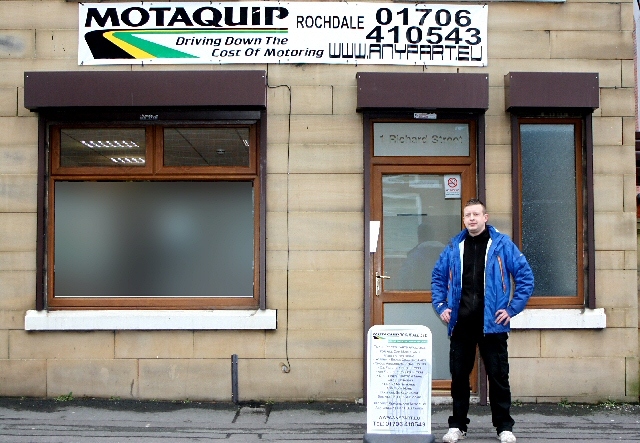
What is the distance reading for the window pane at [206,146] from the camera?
787 centimetres

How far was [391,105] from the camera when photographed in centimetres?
749

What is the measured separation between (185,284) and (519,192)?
3517 mm

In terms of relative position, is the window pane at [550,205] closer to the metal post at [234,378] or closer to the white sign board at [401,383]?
the white sign board at [401,383]

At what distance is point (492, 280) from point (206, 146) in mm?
3355

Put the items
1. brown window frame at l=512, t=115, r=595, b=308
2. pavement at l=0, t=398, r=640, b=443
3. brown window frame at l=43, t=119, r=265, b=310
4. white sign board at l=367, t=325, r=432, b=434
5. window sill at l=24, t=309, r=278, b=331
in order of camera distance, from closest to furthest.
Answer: white sign board at l=367, t=325, r=432, b=434
pavement at l=0, t=398, r=640, b=443
window sill at l=24, t=309, r=278, b=331
brown window frame at l=512, t=115, r=595, b=308
brown window frame at l=43, t=119, r=265, b=310

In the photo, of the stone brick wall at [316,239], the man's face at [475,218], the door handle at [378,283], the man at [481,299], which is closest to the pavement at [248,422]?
the stone brick wall at [316,239]

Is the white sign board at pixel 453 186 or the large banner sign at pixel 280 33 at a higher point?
the large banner sign at pixel 280 33

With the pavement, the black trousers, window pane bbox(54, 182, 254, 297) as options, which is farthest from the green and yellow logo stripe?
the black trousers

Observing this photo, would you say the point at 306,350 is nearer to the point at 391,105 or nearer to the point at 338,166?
the point at 338,166

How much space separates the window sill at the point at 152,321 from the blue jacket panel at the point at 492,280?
2052mm

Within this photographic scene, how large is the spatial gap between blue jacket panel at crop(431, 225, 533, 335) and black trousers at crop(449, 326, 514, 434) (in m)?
0.12

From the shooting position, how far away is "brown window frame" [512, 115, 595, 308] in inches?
304

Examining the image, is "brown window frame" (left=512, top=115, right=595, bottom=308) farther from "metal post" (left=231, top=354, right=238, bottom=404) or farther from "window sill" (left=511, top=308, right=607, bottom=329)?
"metal post" (left=231, top=354, right=238, bottom=404)

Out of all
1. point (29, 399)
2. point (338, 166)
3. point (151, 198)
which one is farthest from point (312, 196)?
point (29, 399)
